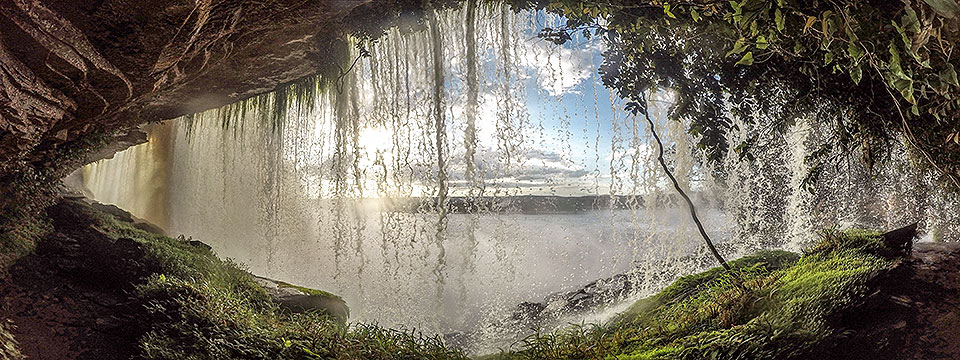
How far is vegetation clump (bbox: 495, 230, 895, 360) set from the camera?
287cm

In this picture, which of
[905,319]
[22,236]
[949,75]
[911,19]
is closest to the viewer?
[911,19]

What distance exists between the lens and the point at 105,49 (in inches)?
131

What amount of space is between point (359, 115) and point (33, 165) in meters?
3.77

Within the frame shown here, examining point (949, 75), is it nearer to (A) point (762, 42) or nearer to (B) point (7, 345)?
(A) point (762, 42)

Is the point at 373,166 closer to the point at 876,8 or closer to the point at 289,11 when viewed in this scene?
the point at 289,11

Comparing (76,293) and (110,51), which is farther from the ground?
(110,51)

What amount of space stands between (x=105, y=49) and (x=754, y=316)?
4891mm

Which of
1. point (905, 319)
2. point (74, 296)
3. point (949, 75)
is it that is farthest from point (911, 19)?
point (74, 296)

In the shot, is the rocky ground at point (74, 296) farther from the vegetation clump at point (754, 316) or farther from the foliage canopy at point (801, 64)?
the foliage canopy at point (801, 64)

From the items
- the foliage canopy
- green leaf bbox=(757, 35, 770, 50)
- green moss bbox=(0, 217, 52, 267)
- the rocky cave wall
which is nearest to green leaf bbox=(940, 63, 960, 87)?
the foliage canopy

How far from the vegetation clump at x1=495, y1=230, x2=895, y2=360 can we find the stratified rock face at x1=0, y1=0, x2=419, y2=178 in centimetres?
340

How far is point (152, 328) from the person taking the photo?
4.06 m

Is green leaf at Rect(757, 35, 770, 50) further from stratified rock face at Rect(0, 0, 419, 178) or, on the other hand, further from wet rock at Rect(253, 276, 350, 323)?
wet rock at Rect(253, 276, 350, 323)

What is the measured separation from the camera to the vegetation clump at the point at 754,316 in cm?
287
